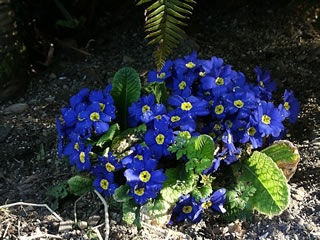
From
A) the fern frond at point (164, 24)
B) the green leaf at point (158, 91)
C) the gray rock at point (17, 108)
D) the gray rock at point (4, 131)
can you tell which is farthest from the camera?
the gray rock at point (17, 108)

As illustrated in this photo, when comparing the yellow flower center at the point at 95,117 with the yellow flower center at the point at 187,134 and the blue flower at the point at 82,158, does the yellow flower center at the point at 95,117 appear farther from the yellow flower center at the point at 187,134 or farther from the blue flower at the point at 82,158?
the yellow flower center at the point at 187,134

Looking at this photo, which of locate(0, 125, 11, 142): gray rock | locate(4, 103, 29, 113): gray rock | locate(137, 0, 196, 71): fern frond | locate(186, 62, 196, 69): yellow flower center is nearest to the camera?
locate(137, 0, 196, 71): fern frond

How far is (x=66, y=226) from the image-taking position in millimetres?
2094

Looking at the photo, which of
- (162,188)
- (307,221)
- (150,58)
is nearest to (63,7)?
(150,58)

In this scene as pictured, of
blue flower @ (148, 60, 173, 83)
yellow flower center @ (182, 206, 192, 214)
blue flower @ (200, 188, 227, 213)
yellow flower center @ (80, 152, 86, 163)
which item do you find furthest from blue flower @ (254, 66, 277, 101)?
yellow flower center @ (80, 152, 86, 163)

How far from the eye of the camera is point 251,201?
2.01 meters

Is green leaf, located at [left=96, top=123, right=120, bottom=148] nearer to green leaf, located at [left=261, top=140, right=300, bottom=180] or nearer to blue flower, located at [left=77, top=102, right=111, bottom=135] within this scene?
blue flower, located at [left=77, top=102, right=111, bottom=135]

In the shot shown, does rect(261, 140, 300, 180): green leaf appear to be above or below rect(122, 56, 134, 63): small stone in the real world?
above

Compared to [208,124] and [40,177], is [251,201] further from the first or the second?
[40,177]

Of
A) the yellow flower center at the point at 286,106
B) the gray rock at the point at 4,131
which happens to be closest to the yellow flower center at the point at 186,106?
the yellow flower center at the point at 286,106

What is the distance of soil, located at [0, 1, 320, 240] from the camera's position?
2.07 metres

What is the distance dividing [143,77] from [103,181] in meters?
0.98

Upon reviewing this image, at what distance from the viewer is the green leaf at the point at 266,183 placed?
1934 mm

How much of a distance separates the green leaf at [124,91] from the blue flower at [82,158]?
277mm
